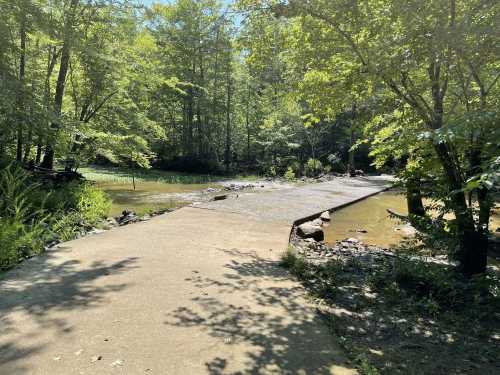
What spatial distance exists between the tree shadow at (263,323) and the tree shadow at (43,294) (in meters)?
0.98

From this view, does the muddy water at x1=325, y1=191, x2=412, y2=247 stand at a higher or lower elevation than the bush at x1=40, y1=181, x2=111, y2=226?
lower

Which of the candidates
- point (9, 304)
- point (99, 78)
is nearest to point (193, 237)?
point (9, 304)

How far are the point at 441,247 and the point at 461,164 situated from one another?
3.89 ft

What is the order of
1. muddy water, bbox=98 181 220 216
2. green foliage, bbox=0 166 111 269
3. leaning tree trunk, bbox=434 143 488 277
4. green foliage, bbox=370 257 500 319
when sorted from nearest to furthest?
green foliage, bbox=370 257 500 319 < leaning tree trunk, bbox=434 143 488 277 < green foliage, bbox=0 166 111 269 < muddy water, bbox=98 181 220 216

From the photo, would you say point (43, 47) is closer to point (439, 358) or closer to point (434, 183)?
point (434, 183)

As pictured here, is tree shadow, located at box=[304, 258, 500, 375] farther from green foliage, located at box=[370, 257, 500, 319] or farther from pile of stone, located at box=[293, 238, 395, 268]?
pile of stone, located at box=[293, 238, 395, 268]

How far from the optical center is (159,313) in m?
3.65

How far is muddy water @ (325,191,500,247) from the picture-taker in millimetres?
8742

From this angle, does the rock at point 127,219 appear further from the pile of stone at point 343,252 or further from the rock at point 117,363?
the rock at point 117,363

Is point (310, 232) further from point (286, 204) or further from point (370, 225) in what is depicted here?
point (286, 204)

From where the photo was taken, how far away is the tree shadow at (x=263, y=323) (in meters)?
2.89

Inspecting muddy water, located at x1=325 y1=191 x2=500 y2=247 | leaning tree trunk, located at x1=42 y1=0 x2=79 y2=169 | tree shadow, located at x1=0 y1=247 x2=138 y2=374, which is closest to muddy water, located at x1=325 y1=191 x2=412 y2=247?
muddy water, located at x1=325 y1=191 x2=500 y2=247

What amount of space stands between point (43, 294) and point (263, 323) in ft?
7.71

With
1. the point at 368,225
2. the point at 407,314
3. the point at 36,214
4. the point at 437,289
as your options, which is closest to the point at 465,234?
the point at 437,289
